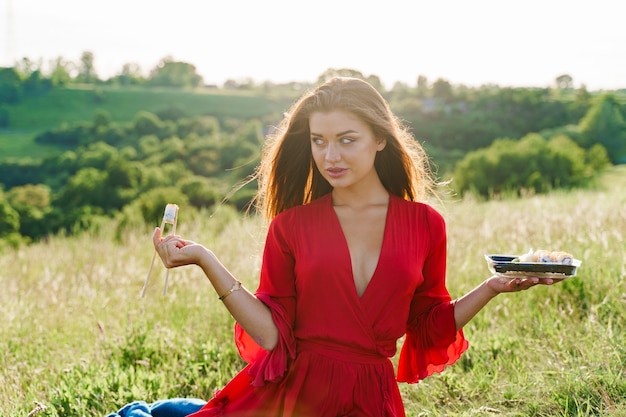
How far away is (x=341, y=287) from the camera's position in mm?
2916

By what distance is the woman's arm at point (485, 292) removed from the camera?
9.37ft

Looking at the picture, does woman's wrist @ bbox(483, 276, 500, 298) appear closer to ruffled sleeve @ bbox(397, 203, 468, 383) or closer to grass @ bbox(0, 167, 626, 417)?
ruffled sleeve @ bbox(397, 203, 468, 383)

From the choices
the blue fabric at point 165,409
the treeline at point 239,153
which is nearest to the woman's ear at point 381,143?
the blue fabric at point 165,409

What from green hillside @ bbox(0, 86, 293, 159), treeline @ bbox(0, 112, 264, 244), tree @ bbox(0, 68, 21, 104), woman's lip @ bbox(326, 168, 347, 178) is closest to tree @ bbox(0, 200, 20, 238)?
treeline @ bbox(0, 112, 264, 244)

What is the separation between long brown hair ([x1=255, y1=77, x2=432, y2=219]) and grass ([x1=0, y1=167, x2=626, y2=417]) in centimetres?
27

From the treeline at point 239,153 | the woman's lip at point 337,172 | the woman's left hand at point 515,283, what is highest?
the woman's lip at point 337,172

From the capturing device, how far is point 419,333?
3.27m

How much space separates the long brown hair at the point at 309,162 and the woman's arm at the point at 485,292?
57 cm

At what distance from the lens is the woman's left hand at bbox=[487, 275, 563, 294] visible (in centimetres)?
283

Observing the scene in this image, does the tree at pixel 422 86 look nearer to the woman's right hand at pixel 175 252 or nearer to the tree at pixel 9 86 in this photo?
the tree at pixel 9 86

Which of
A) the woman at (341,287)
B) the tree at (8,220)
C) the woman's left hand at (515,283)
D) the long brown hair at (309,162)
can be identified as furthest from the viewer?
the tree at (8,220)

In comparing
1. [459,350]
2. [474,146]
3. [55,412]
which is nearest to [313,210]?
[459,350]

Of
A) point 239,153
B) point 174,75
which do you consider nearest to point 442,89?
point 239,153

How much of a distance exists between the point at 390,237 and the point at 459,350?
662mm
